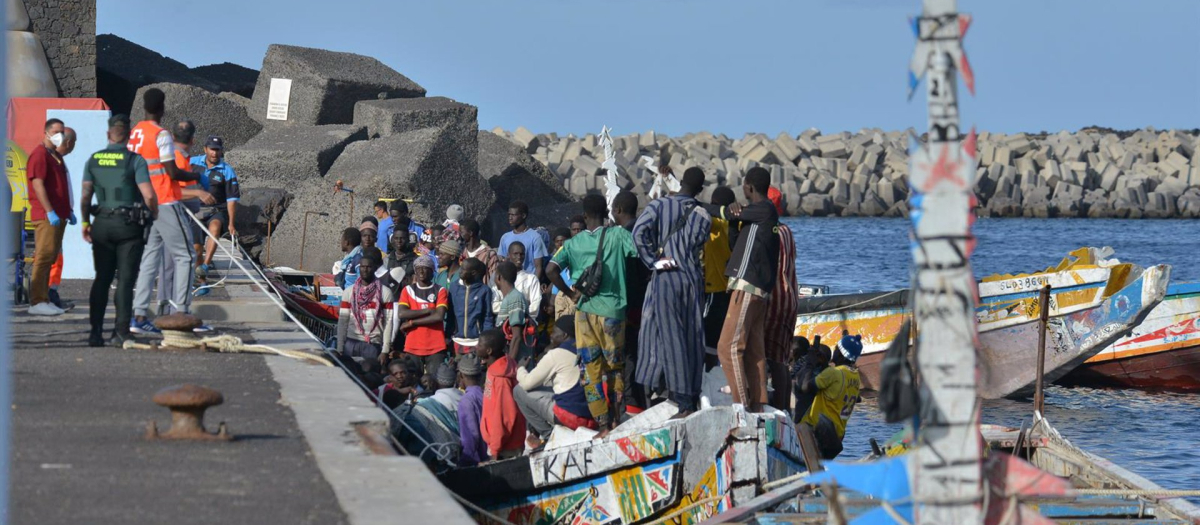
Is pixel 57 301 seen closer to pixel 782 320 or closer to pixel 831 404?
pixel 782 320

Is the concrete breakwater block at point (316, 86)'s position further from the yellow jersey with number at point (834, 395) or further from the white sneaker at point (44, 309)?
the yellow jersey with number at point (834, 395)

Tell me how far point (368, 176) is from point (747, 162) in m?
48.8

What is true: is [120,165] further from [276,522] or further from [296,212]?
[296,212]

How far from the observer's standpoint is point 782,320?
1080 cm

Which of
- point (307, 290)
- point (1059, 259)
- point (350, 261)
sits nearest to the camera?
point (350, 261)

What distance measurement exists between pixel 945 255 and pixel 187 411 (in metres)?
4.28

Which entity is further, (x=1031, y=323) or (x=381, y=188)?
(x=381, y=188)

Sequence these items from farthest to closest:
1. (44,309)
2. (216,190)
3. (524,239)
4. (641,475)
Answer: (216,190) → (524,239) → (44,309) → (641,475)

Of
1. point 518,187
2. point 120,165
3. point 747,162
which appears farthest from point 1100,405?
point 747,162

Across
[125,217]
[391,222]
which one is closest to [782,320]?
[125,217]

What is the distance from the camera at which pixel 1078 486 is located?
10.6 m

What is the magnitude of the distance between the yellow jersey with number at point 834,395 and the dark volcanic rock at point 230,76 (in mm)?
23047

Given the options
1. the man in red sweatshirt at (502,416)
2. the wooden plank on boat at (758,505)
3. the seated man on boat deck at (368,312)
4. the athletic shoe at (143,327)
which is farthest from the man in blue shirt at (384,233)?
the wooden plank on boat at (758,505)

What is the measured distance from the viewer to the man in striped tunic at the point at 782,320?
416 inches
